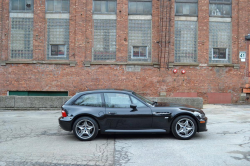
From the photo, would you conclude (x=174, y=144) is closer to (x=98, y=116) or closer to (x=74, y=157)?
(x=98, y=116)

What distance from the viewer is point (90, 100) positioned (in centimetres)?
743

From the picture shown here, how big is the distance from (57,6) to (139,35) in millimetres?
5634

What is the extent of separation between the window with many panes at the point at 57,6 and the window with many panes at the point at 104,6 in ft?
5.91

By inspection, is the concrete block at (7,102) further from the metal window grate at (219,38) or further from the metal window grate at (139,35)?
the metal window grate at (219,38)

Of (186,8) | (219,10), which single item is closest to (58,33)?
(186,8)

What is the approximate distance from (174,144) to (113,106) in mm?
1925

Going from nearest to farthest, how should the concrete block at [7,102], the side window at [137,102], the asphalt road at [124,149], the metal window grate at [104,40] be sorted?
the asphalt road at [124,149]
the side window at [137,102]
the concrete block at [7,102]
the metal window grate at [104,40]

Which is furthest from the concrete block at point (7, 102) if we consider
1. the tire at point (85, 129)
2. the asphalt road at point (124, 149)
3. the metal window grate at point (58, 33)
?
the tire at point (85, 129)

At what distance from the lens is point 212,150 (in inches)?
241

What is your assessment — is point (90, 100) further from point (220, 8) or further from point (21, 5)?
point (220, 8)

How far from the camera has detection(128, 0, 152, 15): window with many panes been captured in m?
17.0

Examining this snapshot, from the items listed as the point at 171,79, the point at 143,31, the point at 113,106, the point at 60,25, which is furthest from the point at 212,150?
the point at 60,25

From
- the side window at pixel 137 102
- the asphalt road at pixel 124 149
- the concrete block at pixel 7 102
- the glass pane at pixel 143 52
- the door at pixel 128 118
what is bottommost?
the asphalt road at pixel 124 149

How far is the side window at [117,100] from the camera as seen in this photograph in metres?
7.30
